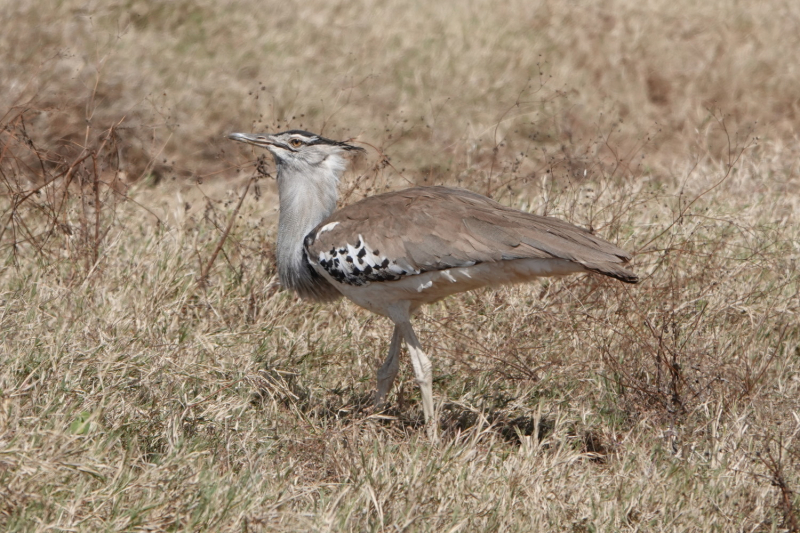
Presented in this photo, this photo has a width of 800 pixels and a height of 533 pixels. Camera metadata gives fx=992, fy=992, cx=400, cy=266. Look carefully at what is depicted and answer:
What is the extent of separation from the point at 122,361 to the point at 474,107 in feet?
15.2

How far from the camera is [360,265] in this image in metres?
3.64

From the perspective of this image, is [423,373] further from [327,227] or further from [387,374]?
[327,227]

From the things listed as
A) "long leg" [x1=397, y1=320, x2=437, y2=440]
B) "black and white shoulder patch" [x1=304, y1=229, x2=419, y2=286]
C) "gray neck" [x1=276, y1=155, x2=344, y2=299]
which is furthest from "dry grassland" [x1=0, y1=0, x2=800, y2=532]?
"black and white shoulder patch" [x1=304, y1=229, x2=419, y2=286]

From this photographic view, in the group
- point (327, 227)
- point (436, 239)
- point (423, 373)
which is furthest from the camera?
point (327, 227)

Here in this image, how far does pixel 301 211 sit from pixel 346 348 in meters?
0.65

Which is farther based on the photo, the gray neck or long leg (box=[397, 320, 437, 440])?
the gray neck

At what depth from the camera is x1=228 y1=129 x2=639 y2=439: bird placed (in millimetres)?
3443

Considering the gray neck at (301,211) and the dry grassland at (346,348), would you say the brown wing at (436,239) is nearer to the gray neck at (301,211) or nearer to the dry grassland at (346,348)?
the gray neck at (301,211)

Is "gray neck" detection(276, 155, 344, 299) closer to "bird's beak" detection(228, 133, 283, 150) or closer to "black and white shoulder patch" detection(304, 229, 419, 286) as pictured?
"bird's beak" detection(228, 133, 283, 150)

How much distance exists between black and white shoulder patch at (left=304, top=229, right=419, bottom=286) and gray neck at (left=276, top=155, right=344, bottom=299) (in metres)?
0.23

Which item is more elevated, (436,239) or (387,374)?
(436,239)

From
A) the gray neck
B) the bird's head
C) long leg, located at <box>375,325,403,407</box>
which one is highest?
the bird's head

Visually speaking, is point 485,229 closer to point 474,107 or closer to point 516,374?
point 516,374

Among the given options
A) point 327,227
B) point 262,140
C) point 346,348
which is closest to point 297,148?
point 262,140
